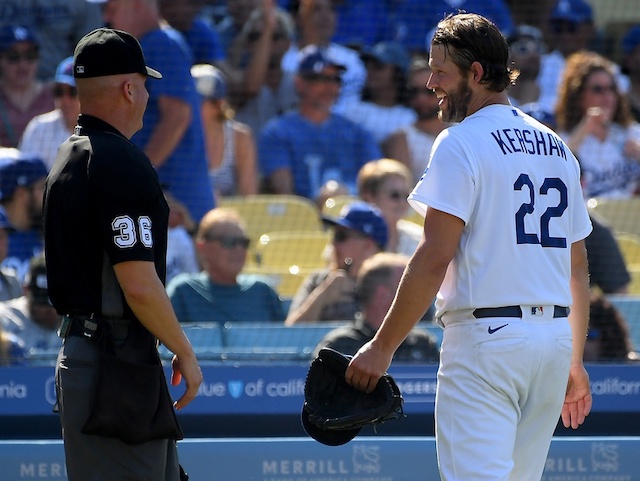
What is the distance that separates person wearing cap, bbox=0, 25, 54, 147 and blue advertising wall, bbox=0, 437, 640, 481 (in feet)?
9.32

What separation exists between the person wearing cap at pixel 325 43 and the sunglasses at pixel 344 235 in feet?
7.79

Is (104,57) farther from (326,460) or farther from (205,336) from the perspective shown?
(205,336)

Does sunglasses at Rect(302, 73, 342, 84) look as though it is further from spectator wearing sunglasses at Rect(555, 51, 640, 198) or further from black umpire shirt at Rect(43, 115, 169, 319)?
black umpire shirt at Rect(43, 115, 169, 319)

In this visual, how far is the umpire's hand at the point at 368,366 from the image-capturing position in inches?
113

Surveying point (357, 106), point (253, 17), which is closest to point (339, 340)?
point (357, 106)

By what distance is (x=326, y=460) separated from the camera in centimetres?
460

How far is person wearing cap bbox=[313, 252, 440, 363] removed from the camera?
4.93m

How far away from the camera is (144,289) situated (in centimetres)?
278

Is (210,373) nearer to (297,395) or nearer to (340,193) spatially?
(297,395)

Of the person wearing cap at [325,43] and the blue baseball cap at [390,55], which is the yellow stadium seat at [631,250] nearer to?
the blue baseball cap at [390,55]

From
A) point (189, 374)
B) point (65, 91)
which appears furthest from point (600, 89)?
point (189, 374)

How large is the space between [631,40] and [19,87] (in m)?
4.45

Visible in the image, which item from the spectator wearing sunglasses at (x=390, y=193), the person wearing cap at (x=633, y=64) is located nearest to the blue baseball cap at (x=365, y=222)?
the spectator wearing sunglasses at (x=390, y=193)

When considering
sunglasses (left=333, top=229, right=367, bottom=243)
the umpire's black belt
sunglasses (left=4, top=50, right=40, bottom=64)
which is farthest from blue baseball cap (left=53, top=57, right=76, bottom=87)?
the umpire's black belt
